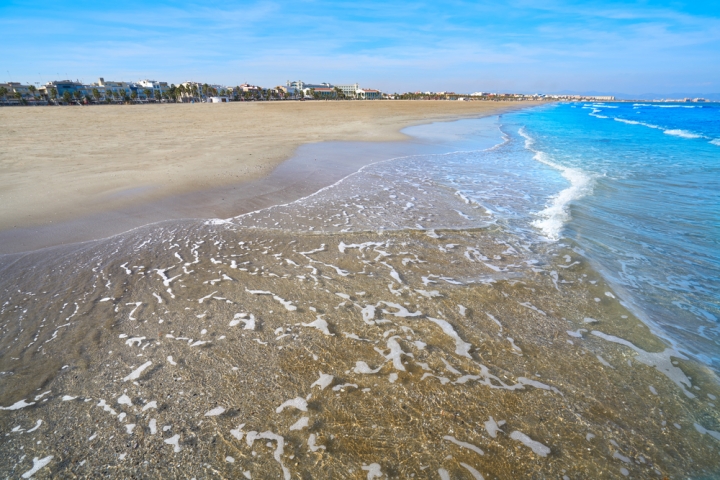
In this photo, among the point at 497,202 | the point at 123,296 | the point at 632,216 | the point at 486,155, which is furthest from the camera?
the point at 486,155

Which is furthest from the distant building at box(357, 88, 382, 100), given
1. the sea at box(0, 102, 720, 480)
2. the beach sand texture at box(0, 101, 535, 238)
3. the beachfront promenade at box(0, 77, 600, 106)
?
the sea at box(0, 102, 720, 480)

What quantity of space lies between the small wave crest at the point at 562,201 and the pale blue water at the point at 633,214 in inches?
1.1

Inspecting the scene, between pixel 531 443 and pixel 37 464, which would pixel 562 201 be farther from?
pixel 37 464

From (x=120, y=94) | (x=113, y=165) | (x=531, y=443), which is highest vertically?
(x=120, y=94)

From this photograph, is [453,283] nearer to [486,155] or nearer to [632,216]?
[632,216]

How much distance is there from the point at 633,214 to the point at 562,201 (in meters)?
1.72

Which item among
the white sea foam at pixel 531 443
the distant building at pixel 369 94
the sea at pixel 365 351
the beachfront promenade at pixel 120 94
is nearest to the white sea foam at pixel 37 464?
the sea at pixel 365 351

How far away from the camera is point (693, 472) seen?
9.30 ft

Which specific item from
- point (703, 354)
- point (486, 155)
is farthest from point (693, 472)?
point (486, 155)

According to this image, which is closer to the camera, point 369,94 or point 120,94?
point 120,94

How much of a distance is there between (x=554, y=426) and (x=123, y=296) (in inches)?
233

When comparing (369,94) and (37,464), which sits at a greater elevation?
(369,94)

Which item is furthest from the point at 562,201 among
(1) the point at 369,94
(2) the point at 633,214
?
(1) the point at 369,94

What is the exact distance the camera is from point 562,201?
400 inches
